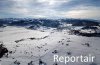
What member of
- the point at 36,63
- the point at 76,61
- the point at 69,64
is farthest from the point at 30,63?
the point at 76,61

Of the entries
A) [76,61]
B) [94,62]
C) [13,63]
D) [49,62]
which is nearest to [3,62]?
[13,63]

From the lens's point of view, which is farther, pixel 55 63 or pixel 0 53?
pixel 0 53

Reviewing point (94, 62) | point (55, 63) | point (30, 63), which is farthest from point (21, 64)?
point (94, 62)

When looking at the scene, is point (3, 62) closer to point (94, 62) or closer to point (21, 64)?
point (21, 64)

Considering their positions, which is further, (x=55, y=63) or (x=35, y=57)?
(x=35, y=57)

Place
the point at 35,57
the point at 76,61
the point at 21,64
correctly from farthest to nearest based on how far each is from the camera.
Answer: the point at 35,57 < the point at 76,61 < the point at 21,64

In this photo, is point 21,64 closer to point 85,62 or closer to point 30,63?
point 30,63

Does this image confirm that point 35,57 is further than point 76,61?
Yes

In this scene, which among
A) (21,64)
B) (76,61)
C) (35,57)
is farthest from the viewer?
(35,57)

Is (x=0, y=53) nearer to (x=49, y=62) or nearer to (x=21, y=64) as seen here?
(x=21, y=64)
